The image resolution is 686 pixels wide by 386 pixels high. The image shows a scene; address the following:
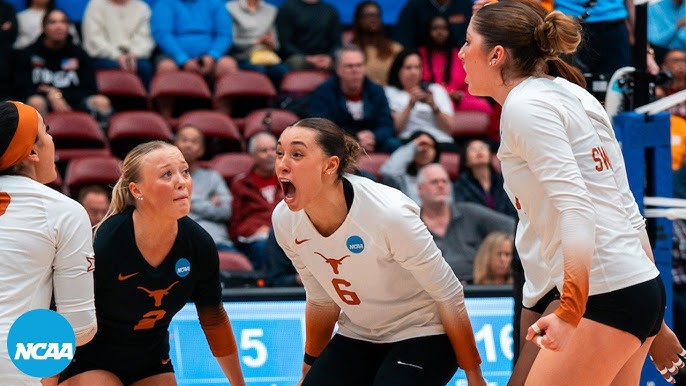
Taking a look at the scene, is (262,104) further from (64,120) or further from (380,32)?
(64,120)

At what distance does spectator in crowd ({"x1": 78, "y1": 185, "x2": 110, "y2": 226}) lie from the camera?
7.91m

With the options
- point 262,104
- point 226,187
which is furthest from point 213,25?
point 226,187

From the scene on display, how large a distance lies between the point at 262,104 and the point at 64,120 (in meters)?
2.06

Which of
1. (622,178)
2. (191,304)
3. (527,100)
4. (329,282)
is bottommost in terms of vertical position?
(191,304)

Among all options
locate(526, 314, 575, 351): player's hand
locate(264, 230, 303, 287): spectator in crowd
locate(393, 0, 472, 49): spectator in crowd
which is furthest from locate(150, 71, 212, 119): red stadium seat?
locate(526, 314, 575, 351): player's hand

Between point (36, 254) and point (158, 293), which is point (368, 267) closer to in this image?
point (158, 293)

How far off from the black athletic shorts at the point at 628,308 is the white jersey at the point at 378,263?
0.95 m

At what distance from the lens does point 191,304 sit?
255 inches

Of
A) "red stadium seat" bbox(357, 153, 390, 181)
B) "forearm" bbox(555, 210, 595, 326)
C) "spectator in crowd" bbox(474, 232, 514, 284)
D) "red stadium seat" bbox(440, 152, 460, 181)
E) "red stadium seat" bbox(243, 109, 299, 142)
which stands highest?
"forearm" bbox(555, 210, 595, 326)

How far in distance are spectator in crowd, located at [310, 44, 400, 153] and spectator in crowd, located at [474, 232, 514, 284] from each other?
2.31m

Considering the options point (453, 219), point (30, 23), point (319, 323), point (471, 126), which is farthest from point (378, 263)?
point (30, 23)

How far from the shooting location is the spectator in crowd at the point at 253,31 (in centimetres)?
1111

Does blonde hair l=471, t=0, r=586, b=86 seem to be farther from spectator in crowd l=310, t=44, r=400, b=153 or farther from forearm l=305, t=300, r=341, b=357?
Result: spectator in crowd l=310, t=44, r=400, b=153

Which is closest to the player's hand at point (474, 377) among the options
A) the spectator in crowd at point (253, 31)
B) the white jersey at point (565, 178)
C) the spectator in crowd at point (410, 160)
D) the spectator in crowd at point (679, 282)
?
the white jersey at point (565, 178)
